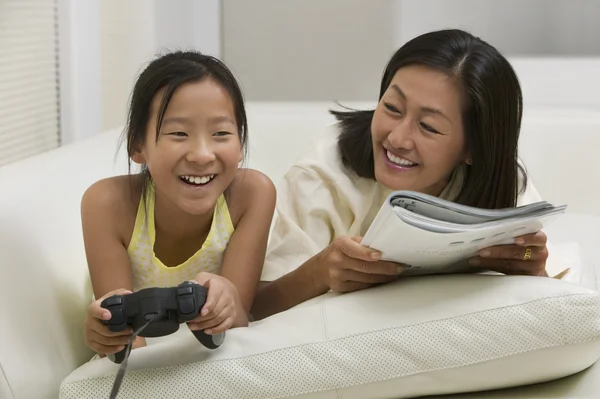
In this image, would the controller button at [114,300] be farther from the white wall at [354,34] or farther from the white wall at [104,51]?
the white wall at [354,34]

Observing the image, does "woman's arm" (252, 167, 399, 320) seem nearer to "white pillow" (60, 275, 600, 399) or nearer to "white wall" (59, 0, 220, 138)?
"white pillow" (60, 275, 600, 399)

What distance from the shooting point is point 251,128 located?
2.12m

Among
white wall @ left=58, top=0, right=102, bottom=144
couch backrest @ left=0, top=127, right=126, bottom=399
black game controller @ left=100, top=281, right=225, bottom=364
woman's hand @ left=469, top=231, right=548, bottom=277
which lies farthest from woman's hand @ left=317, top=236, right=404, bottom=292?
white wall @ left=58, top=0, right=102, bottom=144

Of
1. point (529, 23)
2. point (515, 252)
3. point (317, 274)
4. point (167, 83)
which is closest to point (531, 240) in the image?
point (515, 252)

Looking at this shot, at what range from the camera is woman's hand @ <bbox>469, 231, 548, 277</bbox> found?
1155 mm

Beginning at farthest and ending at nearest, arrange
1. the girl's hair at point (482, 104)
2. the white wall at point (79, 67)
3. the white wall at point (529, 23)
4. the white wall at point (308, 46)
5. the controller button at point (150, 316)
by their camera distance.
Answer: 1. the white wall at point (529, 23)
2. the white wall at point (308, 46)
3. the white wall at point (79, 67)
4. the girl's hair at point (482, 104)
5. the controller button at point (150, 316)

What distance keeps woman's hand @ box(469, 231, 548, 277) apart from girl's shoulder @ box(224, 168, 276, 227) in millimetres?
376

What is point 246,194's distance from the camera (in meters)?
1.42

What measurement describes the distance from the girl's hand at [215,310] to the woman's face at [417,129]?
0.37 meters

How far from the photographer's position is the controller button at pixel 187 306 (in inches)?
40.0

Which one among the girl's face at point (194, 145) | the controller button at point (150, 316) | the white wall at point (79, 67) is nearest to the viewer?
the controller button at point (150, 316)

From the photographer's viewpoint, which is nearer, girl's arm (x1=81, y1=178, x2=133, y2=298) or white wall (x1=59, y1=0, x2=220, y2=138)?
girl's arm (x1=81, y1=178, x2=133, y2=298)

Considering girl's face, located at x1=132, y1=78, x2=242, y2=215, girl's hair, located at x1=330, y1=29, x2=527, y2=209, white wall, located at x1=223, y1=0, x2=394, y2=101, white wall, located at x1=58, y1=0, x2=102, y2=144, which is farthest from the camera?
white wall, located at x1=223, y1=0, x2=394, y2=101

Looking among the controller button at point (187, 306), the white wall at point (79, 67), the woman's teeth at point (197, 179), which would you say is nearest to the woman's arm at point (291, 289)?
→ the woman's teeth at point (197, 179)
